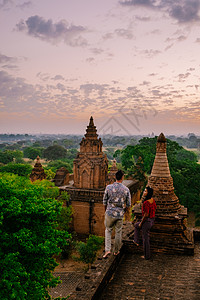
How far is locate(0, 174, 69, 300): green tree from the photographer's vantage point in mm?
8430

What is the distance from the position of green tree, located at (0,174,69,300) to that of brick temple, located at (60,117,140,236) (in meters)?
15.0

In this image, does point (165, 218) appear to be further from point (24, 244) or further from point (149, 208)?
point (24, 244)

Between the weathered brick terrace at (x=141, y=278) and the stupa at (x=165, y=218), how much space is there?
330mm

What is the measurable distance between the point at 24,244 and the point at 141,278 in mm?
4535

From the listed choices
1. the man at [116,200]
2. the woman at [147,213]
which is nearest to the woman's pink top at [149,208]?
the woman at [147,213]

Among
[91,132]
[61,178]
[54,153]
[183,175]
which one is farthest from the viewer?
[54,153]

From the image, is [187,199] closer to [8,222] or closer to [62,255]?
[62,255]

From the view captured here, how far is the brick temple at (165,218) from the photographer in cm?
870

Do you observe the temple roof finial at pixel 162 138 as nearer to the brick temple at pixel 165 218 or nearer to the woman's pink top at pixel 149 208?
the brick temple at pixel 165 218

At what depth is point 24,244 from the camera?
914cm

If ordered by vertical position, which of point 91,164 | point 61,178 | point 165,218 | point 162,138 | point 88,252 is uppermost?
point 162,138

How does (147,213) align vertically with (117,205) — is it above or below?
below

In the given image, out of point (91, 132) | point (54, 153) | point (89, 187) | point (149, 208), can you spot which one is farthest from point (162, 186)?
point (54, 153)

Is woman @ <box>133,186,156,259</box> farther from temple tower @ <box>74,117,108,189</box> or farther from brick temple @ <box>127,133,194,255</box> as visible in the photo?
temple tower @ <box>74,117,108,189</box>
